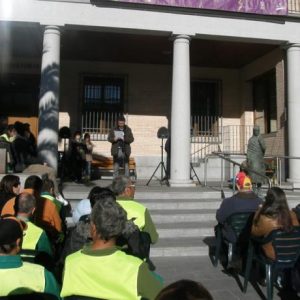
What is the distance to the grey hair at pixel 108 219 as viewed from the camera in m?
2.72

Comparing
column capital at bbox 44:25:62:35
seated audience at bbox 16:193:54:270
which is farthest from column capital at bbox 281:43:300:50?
seated audience at bbox 16:193:54:270

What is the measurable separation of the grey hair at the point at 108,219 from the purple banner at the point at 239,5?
356 inches

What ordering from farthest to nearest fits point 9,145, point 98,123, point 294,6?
point 98,123
point 294,6
point 9,145

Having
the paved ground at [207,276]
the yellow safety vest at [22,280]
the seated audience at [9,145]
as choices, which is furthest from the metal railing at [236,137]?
the yellow safety vest at [22,280]

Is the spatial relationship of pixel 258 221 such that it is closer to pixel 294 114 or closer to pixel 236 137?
pixel 294 114

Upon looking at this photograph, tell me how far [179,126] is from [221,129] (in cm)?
560

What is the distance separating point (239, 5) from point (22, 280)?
1057cm

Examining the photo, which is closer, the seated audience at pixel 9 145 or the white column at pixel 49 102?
the seated audience at pixel 9 145

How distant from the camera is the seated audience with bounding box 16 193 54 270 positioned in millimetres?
3699

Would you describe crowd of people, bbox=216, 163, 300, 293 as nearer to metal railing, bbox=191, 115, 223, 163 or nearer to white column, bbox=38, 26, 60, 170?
white column, bbox=38, 26, 60, 170

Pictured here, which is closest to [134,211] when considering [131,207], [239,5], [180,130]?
[131,207]

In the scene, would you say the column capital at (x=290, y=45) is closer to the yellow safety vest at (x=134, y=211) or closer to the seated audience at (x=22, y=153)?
the seated audience at (x=22, y=153)

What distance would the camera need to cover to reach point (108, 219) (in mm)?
2768

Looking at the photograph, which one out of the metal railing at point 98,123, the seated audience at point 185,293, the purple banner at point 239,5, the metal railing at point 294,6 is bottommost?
the seated audience at point 185,293
